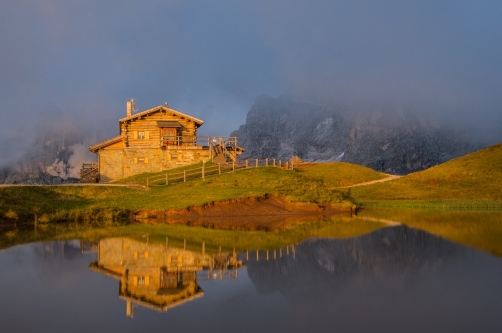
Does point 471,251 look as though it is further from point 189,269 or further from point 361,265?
point 189,269

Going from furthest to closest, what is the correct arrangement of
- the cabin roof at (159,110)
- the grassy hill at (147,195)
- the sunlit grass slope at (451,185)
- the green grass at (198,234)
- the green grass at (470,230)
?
1. the cabin roof at (159,110)
2. the sunlit grass slope at (451,185)
3. the grassy hill at (147,195)
4. the green grass at (198,234)
5. the green grass at (470,230)

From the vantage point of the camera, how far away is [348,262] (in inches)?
672

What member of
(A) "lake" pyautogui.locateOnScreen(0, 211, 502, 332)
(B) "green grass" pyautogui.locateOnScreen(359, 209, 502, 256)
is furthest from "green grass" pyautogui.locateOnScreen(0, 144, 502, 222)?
(A) "lake" pyautogui.locateOnScreen(0, 211, 502, 332)

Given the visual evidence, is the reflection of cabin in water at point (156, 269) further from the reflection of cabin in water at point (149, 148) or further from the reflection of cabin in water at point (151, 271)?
the reflection of cabin in water at point (149, 148)

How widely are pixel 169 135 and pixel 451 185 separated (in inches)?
1440

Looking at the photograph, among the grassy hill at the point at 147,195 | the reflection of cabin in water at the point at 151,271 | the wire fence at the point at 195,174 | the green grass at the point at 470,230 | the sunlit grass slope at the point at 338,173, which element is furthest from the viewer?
the sunlit grass slope at the point at 338,173

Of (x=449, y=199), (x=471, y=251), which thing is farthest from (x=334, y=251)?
(x=449, y=199)

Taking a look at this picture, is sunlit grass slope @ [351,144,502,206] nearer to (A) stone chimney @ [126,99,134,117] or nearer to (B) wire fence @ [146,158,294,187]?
(B) wire fence @ [146,158,294,187]

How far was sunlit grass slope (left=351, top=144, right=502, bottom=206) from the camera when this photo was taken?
53.9 m

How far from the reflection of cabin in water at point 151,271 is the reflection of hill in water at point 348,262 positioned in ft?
6.99

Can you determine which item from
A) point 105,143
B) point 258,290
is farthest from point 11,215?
point 105,143

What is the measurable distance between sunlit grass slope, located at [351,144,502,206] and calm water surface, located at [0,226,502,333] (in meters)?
35.5

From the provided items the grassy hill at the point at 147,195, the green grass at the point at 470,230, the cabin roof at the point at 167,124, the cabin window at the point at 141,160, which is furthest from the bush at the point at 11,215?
the cabin roof at the point at 167,124

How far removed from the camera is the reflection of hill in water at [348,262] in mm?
14219
